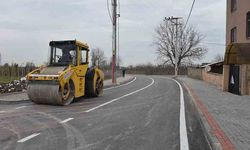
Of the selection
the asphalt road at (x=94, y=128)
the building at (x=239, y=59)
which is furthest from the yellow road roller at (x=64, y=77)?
the building at (x=239, y=59)

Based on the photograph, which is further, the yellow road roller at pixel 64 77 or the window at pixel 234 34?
the window at pixel 234 34

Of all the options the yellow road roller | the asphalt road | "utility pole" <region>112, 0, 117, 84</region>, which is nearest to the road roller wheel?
the yellow road roller

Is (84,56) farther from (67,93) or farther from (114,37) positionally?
(114,37)

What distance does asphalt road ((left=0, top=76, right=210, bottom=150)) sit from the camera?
875cm

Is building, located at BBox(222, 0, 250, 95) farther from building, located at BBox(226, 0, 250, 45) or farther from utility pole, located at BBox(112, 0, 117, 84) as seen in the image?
utility pole, located at BBox(112, 0, 117, 84)

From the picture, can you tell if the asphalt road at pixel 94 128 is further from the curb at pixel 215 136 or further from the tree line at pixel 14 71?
the tree line at pixel 14 71

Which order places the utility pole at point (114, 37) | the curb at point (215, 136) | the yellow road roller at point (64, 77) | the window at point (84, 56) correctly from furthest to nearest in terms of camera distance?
the utility pole at point (114, 37), the window at point (84, 56), the yellow road roller at point (64, 77), the curb at point (215, 136)

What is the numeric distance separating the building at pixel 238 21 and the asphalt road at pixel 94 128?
62.2 ft

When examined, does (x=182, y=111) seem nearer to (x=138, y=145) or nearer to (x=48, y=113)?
(x=48, y=113)

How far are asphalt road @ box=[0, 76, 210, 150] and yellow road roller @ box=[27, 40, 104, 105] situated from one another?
934mm

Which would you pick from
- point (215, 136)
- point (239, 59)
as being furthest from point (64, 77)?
point (239, 59)

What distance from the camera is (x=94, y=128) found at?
432 inches

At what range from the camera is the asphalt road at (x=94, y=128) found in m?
8.75

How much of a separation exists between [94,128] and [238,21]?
90.0 ft
